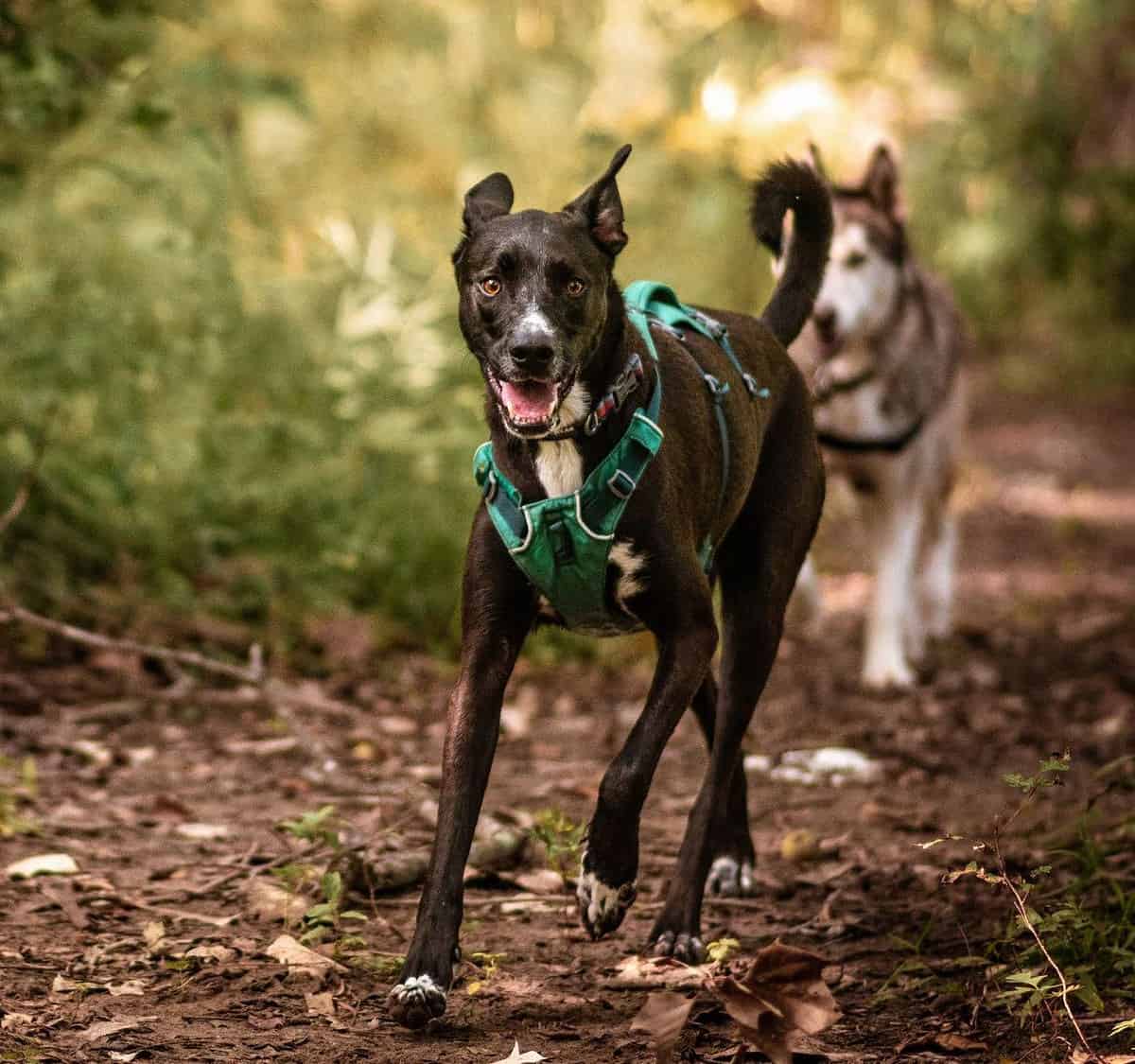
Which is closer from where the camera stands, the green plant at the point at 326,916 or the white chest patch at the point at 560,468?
the white chest patch at the point at 560,468

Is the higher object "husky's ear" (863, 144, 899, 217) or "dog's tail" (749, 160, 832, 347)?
"husky's ear" (863, 144, 899, 217)

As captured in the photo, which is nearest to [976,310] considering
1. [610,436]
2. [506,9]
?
[506,9]

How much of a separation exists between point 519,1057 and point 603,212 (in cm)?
180

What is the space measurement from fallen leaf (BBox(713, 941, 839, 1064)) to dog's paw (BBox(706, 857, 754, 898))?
4.03 feet

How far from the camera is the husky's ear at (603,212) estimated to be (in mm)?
3672

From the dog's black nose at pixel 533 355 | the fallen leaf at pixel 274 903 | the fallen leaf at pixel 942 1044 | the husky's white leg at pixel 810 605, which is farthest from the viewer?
the husky's white leg at pixel 810 605

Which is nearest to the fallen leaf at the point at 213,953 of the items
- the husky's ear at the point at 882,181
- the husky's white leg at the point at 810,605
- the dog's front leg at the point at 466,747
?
the dog's front leg at the point at 466,747

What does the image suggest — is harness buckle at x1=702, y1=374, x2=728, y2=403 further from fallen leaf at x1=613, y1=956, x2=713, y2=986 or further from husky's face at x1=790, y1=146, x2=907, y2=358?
husky's face at x1=790, y1=146, x2=907, y2=358

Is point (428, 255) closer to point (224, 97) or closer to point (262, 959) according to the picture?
point (224, 97)

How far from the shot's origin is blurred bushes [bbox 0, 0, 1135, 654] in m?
6.39

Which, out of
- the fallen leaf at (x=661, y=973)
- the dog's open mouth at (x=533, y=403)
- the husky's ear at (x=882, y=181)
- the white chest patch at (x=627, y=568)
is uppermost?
the husky's ear at (x=882, y=181)

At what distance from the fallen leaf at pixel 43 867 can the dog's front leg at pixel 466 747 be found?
1.19 m

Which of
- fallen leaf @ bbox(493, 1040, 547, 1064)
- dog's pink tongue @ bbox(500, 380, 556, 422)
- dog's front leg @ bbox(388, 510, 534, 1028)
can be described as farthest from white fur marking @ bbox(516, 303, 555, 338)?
fallen leaf @ bbox(493, 1040, 547, 1064)

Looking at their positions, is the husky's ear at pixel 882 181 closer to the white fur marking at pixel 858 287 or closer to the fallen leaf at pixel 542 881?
the white fur marking at pixel 858 287
